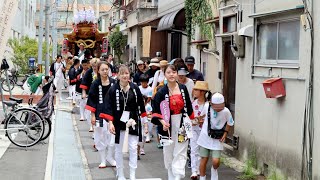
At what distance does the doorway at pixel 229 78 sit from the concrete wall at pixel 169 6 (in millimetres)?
7725

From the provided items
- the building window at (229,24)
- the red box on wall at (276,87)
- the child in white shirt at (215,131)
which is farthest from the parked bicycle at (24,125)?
the red box on wall at (276,87)

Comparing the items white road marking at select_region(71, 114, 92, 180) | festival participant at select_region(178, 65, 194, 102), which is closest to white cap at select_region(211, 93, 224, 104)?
festival participant at select_region(178, 65, 194, 102)

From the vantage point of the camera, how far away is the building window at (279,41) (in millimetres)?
8039

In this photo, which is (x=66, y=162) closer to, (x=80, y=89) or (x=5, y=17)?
(x=5, y=17)

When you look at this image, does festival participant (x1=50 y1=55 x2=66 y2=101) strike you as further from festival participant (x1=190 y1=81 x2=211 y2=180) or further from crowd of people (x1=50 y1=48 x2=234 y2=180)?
festival participant (x1=190 y1=81 x2=211 y2=180)

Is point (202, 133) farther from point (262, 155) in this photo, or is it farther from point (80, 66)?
point (80, 66)

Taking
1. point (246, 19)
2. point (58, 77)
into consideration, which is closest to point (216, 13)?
point (246, 19)

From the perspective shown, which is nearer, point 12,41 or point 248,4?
point 248,4

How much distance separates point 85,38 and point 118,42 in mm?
11134

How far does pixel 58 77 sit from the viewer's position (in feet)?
68.3

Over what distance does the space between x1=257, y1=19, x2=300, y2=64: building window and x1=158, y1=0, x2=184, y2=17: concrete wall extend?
10.1 meters

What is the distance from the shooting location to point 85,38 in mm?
29531

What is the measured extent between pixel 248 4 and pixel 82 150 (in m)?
4.69
